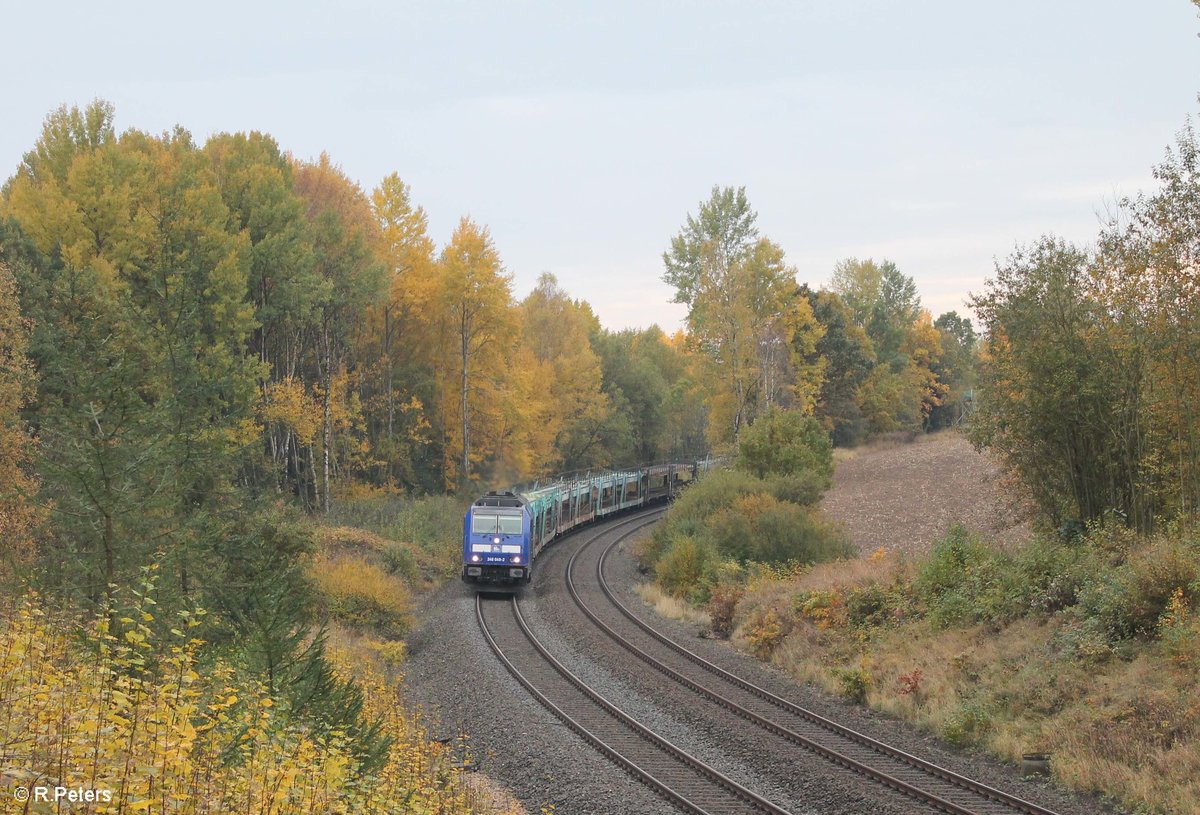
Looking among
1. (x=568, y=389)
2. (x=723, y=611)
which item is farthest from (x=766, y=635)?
(x=568, y=389)

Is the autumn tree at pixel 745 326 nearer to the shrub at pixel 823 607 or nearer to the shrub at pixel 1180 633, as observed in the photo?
the shrub at pixel 823 607

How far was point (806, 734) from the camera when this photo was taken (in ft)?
48.8

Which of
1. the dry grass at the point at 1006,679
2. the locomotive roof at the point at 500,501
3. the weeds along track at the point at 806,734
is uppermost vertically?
the locomotive roof at the point at 500,501

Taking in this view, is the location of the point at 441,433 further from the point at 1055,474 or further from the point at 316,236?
the point at 1055,474

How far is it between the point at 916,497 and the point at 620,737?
30.4 metres

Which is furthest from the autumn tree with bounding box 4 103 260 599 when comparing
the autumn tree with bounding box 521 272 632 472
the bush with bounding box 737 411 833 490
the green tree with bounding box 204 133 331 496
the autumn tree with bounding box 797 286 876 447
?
the autumn tree with bounding box 797 286 876 447

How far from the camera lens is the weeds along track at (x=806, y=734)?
11.9 m

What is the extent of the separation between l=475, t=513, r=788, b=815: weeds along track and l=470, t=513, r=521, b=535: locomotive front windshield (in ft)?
19.0

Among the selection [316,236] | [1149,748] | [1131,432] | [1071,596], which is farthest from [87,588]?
[316,236]

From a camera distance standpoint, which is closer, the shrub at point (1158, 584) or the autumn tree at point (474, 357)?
the shrub at point (1158, 584)

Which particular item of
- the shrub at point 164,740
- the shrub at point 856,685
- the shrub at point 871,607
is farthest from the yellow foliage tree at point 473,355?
the shrub at point 164,740

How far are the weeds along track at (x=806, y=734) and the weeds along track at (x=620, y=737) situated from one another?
1669 millimetres

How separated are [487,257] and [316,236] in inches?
362

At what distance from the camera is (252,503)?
19734 mm
